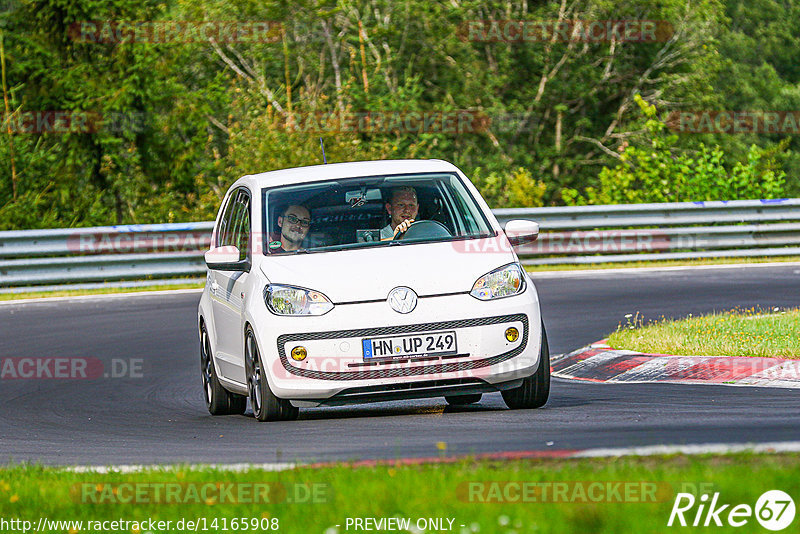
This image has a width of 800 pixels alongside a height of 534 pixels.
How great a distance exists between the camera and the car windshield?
9.34 m

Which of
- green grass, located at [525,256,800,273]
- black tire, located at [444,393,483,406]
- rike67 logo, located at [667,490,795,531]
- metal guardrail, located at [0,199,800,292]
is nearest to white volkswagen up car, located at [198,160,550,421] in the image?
black tire, located at [444,393,483,406]

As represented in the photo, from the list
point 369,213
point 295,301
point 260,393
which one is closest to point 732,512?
point 295,301

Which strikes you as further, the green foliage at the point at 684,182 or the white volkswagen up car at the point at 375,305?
the green foliage at the point at 684,182

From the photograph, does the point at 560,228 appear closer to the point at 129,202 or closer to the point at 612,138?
the point at 129,202

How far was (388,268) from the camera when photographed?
28.1 ft

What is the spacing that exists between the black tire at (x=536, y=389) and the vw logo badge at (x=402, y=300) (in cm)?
93

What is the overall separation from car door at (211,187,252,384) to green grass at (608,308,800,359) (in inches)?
141

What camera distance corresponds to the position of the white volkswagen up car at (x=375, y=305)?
8.41 meters

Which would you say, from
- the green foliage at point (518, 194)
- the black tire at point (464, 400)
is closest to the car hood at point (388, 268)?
the black tire at point (464, 400)

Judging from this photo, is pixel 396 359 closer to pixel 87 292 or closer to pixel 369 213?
pixel 369 213

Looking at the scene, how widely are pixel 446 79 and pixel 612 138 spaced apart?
18.2 ft

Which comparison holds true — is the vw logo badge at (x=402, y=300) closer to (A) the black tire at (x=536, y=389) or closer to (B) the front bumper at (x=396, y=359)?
(B) the front bumper at (x=396, y=359)

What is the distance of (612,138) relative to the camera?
4128 cm

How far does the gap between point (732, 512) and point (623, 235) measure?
16.9 metres
